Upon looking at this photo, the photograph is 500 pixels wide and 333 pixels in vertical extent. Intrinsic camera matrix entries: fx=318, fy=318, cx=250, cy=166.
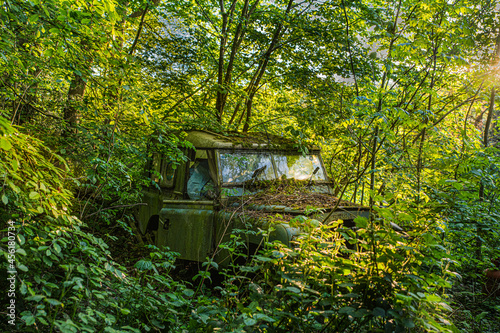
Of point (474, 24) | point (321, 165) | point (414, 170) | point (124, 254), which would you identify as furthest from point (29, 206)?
point (474, 24)

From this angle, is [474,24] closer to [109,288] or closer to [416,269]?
[416,269]

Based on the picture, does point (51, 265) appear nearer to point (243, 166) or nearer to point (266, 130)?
point (243, 166)

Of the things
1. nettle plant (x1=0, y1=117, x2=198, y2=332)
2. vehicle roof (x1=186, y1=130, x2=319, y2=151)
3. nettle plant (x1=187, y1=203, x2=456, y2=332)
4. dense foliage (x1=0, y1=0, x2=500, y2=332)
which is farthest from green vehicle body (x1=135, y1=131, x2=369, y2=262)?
nettle plant (x1=0, y1=117, x2=198, y2=332)

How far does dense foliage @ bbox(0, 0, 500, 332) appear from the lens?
6.47 ft

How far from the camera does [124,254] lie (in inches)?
207

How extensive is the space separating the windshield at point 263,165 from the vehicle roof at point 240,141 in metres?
0.12

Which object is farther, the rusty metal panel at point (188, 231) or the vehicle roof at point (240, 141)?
the vehicle roof at point (240, 141)

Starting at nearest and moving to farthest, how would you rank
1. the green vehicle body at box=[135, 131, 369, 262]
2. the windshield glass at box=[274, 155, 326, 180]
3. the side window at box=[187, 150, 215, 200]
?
the green vehicle body at box=[135, 131, 369, 262], the side window at box=[187, 150, 215, 200], the windshield glass at box=[274, 155, 326, 180]

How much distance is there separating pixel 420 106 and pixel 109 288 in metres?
5.65

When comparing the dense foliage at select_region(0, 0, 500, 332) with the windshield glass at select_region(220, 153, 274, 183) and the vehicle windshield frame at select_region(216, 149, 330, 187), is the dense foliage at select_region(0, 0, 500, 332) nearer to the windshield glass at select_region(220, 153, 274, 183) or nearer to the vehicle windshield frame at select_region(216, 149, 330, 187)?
the vehicle windshield frame at select_region(216, 149, 330, 187)

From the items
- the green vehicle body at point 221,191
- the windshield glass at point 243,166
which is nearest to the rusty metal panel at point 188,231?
the green vehicle body at point 221,191

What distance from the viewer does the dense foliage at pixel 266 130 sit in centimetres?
197

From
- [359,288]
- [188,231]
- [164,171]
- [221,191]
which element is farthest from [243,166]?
[359,288]

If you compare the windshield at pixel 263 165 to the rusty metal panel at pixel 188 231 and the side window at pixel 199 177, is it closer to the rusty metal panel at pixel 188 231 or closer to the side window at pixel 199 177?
the side window at pixel 199 177
